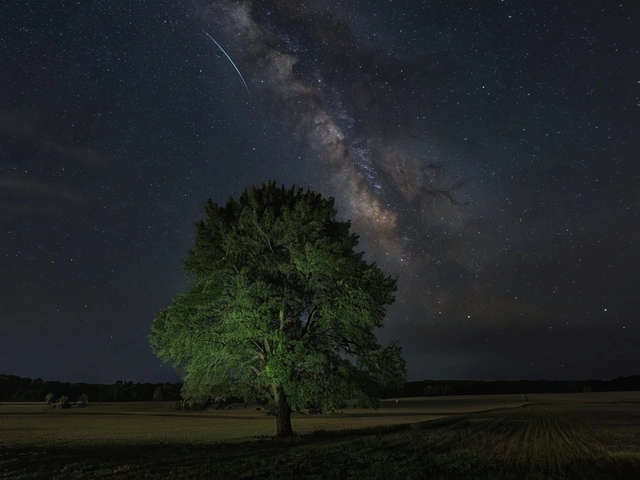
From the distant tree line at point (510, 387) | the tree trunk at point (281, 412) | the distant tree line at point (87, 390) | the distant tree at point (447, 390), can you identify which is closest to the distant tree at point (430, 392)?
the distant tree line at point (510, 387)

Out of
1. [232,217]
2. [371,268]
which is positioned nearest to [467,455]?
[371,268]

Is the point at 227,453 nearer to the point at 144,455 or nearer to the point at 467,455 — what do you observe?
the point at 144,455

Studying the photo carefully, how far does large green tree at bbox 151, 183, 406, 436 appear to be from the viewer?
2810cm

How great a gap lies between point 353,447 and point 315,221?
40.0 feet

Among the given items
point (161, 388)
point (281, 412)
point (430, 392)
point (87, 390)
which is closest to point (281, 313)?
point (281, 412)

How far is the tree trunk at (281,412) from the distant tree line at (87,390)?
103575mm

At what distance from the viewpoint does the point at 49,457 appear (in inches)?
848

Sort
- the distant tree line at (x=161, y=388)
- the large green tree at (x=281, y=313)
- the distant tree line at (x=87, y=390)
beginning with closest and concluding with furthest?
the large green tree at (x=281, y=313)
the distant tree line at (x=87, y=390)
the distant tree line at (x=161, y=388)

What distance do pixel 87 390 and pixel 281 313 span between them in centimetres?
14441

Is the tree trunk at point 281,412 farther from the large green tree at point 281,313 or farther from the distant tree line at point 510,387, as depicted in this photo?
the distant tree line at point 510,387

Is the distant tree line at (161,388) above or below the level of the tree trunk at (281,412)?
above

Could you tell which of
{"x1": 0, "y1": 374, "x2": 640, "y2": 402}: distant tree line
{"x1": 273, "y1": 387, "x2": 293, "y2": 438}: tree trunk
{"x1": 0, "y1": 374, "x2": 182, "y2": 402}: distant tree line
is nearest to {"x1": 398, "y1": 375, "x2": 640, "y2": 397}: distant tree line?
{"x1": 0, "y1": 374, "x2": 640, "y2": 402}: distant tree line

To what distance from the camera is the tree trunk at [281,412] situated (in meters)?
29.7

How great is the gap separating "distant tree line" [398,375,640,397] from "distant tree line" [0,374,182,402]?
6553 centimetres
